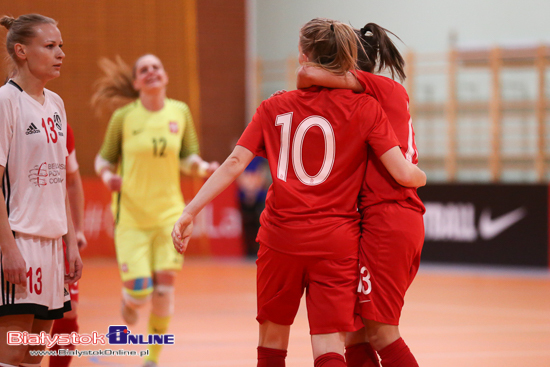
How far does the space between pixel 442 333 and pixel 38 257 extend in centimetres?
360

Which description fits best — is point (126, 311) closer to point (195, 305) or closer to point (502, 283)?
point (195, 305)

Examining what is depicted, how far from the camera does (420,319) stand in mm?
5699

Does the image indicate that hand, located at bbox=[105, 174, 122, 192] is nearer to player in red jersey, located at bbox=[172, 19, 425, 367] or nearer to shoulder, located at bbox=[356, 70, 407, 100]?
player in red jersey, located at bbox=[172, 19, 425, 367]

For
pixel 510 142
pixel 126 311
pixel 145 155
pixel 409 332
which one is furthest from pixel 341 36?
pixel 510 142

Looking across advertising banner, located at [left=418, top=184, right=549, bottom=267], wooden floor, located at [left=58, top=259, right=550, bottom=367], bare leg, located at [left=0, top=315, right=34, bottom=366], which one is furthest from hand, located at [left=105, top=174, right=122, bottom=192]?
advertising banner, located at [left=418, top=184, right=549, bottom=267]

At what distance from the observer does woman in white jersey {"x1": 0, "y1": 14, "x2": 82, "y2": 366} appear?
94.3 inches

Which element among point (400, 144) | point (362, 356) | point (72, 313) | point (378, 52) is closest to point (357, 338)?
point (362, 356)

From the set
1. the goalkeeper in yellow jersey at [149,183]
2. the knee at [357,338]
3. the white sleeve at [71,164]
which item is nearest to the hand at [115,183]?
the goalkeeper in yellow jersey at [149,183]

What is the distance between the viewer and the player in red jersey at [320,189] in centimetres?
238

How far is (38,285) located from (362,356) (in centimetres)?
137

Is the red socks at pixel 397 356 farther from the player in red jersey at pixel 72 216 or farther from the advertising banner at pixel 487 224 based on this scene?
the advertising banner at pixel 487 224

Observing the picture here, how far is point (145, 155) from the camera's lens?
167 inches

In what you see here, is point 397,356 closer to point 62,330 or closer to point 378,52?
point 378,52

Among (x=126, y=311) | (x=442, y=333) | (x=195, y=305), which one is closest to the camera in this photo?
(x=126, y=311)
